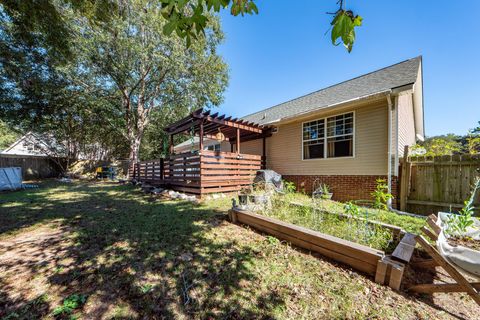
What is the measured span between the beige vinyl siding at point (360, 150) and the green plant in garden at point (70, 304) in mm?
7331

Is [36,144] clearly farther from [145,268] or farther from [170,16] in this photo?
[170,16]

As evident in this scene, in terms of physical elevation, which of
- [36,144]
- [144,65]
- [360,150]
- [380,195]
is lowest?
[380,195]

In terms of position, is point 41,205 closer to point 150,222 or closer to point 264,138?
point 150,222

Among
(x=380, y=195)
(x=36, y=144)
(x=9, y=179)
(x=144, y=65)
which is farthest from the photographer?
(x=36, y=144)

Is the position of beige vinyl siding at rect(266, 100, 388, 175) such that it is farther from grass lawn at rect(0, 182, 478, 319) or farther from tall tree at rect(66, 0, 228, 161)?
tall tree at rect(66, 0, 228, 161)

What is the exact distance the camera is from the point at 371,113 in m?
6.17

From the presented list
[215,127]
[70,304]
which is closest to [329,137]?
[215,127]

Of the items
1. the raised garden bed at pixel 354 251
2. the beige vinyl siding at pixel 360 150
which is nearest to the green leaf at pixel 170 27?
the raised garden bed at pixel 354 251

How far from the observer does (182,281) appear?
86.1 inches

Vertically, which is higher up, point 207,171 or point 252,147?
point 252,147

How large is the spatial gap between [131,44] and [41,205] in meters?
10.6

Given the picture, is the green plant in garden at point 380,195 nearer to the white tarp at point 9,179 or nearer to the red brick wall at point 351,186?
the red brick wall at point 351,186

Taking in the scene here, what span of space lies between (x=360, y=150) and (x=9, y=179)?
15377 millimetres

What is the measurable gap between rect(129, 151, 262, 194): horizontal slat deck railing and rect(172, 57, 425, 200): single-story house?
179 centimetres
